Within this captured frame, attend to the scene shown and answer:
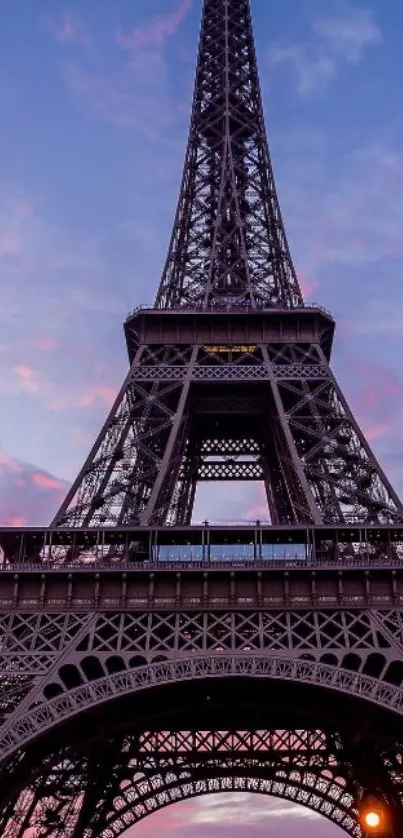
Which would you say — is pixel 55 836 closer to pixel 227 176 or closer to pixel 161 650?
pixel 161 650

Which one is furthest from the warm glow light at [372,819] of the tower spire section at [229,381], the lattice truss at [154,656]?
the tower spire section at [229,381]

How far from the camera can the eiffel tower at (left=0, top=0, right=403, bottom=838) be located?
28.9 meters

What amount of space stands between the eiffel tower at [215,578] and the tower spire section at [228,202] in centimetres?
13

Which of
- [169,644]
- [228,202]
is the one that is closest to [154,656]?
[169,644]

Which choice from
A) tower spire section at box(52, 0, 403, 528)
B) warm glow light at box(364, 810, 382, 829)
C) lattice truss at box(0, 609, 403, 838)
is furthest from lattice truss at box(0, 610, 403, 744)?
warm glow light at box(364, 810, 382, 829)

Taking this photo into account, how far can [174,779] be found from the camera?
45.6m

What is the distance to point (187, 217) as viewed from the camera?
163 ft

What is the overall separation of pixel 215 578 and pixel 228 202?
24.8m

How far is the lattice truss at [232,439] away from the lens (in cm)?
3484

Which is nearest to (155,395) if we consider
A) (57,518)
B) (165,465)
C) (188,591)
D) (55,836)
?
(165,465)

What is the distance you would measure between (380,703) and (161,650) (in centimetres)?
689

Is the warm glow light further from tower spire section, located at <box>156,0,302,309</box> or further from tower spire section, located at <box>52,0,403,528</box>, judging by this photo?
tower spire section, located at <box>156,0,302,309</box>

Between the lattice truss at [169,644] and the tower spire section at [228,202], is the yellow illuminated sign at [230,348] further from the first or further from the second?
the lattice truss at [169,644]

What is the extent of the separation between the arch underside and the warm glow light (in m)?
24.4
